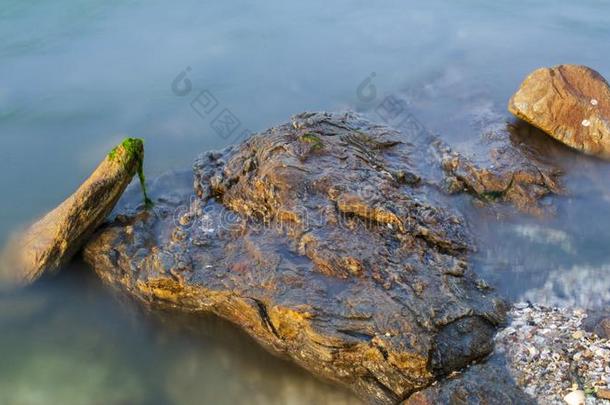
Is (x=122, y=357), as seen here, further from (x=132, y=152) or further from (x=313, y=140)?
(x=313, y=140)

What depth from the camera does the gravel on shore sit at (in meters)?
4.55

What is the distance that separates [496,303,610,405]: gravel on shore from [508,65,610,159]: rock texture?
10.7 feet

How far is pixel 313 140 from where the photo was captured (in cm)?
691

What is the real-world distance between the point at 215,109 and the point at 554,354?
24.6 feet

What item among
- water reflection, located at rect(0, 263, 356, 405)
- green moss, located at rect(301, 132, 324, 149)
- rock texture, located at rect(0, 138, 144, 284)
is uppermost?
green moss, located at rect(301, 132, 324, 149)

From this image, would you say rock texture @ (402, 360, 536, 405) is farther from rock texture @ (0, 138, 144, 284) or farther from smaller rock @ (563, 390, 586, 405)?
rock texture @ (0, 138, 144, 284)

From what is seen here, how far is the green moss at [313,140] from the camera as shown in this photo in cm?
684

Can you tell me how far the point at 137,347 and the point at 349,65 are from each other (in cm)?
787

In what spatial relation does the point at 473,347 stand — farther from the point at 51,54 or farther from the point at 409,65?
the point at 51,54

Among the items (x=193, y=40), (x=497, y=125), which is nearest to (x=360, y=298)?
(x=497, y=125)

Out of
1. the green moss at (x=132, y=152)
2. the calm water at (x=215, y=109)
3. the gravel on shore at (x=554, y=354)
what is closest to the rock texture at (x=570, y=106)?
the calm water at (x=215, y=109)

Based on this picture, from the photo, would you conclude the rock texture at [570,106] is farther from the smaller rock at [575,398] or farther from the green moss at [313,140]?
the smaller rock at [575,398]

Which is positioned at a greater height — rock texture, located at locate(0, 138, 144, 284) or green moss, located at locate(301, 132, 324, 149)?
green moss, located at locate(301, 132, 324, 149)

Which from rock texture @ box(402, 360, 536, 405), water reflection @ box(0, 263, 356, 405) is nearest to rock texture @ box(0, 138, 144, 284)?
water reflection @ box(0, 263, 356, 405)
